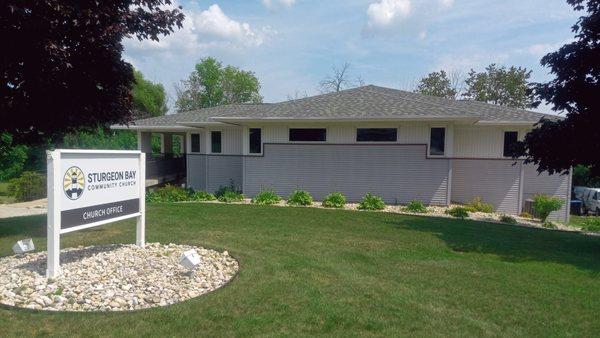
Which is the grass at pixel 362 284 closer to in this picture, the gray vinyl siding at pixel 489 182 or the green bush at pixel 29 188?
the gray vinyl siding at pixel 489 182

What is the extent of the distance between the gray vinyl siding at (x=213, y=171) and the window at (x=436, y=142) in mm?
7444

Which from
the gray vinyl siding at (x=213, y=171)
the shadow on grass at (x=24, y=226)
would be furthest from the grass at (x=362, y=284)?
the gray vinyl siding at (x=213, y=171)

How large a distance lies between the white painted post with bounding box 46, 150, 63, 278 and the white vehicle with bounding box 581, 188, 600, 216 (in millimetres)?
26463

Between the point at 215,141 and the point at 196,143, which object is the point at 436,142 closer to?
the point at 215,141

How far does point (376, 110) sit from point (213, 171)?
731cm

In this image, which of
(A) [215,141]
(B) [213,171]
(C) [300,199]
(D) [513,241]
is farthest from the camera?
(A) [215,141]

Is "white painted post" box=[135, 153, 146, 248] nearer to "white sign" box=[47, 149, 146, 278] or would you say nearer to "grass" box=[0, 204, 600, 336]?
"white sign" box=[47, 149, 146, 278]

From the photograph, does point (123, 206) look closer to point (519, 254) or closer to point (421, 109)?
point (519, 254)

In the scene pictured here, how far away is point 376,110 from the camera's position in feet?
50.1

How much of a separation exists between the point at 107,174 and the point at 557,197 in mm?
15728

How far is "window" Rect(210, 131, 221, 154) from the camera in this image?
18828 mm

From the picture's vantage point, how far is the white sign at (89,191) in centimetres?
528

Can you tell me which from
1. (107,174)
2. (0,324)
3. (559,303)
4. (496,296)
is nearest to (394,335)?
(496,296)

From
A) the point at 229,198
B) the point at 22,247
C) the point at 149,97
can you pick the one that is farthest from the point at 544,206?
the point at 149,97
